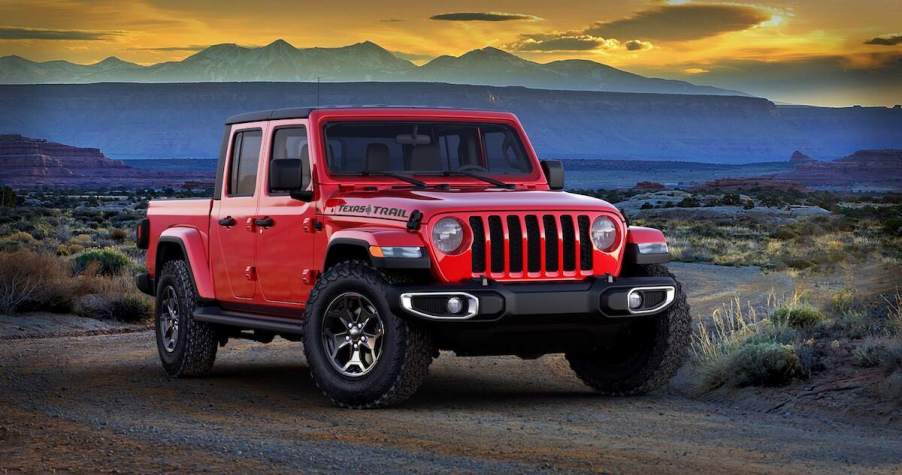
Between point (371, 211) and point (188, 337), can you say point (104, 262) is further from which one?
point (371, 211)

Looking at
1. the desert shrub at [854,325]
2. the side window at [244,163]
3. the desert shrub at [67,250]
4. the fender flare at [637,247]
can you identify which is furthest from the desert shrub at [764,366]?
the desert shrub at [67,250]

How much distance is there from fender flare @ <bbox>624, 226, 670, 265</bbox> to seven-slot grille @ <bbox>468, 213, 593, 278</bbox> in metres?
0.43

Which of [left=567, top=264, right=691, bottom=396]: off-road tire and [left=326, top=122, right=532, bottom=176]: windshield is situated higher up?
[left=326, top=122, right=532, bottom=176]: windshield

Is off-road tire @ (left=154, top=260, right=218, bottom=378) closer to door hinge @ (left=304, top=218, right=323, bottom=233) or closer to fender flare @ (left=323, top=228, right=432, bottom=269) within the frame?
door hinge @ (left=304, top=218, right=323, bottom=233)

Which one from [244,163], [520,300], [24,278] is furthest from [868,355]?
[24,278]

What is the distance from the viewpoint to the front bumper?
1021 centimetres

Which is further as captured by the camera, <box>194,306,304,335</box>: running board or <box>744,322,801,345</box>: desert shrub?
<box>744,322,801,345</box>: desert shrub

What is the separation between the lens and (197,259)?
43.5 feet

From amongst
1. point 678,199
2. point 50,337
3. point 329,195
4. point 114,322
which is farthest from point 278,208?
point 678,199

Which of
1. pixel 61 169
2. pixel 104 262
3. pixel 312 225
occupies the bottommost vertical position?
pixel 61 169

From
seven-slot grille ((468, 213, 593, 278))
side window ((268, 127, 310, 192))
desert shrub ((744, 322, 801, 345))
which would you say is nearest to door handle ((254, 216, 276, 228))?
side window ((268, 127, 310, 192))

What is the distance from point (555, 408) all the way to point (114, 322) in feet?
38.0

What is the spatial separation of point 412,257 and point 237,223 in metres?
2.75

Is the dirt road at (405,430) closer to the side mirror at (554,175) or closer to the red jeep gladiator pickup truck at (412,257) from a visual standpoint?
the red jeep gladiator pickup truck at (412,257)
